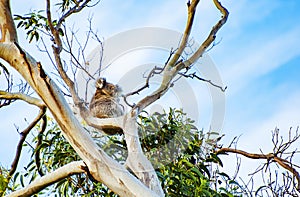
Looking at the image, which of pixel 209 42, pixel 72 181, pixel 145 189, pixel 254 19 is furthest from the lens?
pixel 254 19

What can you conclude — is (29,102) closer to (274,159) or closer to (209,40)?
(209,40)

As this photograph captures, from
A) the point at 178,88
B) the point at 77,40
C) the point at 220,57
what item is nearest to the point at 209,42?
the point at 220,57

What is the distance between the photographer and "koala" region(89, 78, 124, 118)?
2686mm

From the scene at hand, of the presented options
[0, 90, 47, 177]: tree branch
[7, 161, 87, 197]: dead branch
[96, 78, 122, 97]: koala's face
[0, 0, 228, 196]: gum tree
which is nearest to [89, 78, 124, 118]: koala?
[96, 78, 122, 97]: koala's face

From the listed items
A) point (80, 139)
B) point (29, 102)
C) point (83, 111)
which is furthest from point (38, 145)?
point (80, 139)

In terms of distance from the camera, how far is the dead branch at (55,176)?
2.08 metres

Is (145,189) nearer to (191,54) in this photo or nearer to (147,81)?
(147,81)

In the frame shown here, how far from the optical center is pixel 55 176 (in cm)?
219

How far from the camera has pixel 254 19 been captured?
2.98 meters

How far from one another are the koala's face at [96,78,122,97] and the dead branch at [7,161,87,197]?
64 centimetres

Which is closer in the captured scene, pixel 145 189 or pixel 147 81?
pixel 145 189

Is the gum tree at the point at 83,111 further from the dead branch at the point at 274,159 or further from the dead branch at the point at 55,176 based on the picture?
the dead branch at the point at 274,159

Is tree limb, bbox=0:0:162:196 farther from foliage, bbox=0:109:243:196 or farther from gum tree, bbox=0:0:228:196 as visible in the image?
foliage, bbox=0:109:243:196

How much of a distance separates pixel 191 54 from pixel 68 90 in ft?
2.13
